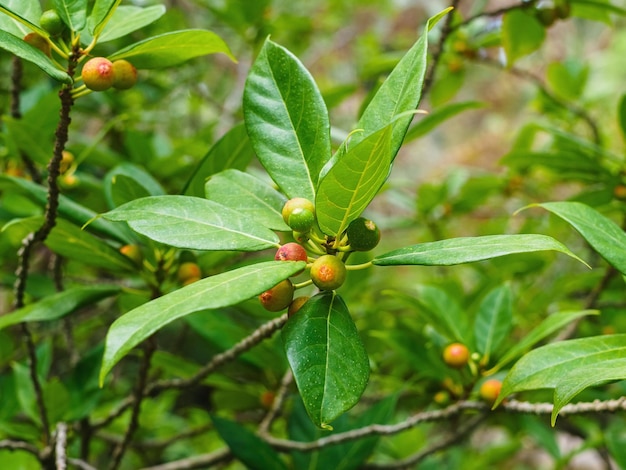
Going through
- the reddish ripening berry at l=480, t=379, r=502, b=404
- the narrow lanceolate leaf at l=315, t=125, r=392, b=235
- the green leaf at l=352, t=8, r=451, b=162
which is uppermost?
the green leaf at l=352, t=8, r=451, b=162

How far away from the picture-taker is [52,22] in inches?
24.7

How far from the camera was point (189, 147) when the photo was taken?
128cm

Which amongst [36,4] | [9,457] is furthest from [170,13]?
[9,457]

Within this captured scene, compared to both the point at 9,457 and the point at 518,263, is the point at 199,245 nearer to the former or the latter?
the point at 9,457

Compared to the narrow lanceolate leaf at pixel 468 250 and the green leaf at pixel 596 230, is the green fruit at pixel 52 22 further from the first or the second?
the green leaf at pixel 596 230

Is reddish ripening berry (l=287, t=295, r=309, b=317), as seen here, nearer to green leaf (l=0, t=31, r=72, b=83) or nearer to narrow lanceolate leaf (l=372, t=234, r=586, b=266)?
narrow lanceolate leaf (l=372, t=234, r=586, b=266)

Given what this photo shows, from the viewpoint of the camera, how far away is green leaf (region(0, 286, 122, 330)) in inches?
29.4

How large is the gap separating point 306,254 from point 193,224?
12 centimetres

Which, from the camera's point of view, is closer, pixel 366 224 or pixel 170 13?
pixel 366 224

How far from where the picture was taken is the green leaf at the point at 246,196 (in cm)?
66

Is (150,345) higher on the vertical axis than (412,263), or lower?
lower

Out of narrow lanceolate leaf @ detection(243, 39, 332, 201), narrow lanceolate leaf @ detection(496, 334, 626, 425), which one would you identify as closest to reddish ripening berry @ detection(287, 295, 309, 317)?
narrow lanceolate leaf @ detection(243, 39, 332, 201)

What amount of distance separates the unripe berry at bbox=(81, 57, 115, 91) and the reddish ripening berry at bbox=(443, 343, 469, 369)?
0.61m

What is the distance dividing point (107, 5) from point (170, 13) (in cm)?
132
